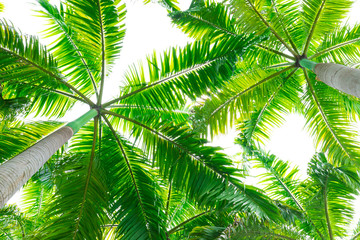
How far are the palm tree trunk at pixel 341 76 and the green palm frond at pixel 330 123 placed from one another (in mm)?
1209

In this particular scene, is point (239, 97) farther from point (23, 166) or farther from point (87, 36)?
point (23, 166)

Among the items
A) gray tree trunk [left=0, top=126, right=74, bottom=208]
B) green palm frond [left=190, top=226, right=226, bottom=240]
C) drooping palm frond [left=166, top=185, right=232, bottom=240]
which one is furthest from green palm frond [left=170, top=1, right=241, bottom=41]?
green palm frond [left=190, top=226, right=226, bottom=240]

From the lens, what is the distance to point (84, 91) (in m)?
4.88

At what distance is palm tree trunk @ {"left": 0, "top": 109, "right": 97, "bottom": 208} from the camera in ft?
6.87

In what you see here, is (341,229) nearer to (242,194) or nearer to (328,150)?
(328,150)

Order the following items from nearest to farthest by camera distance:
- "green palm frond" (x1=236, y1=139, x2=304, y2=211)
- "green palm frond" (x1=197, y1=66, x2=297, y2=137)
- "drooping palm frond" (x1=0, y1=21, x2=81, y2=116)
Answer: "drooping palm frond" (x1=0, y1=21, x2=81, y2=116)
"green palm frond" (x1=197, y1=66, x2=297, y2=137)
"green palm frond" (x1=236, y1=139, x2=304, y2=211)

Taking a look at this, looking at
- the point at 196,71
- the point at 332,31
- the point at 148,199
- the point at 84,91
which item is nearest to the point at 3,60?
the point at 84,91

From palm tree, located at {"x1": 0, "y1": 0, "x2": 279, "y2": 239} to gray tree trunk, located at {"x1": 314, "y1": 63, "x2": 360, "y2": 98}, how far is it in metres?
1.04

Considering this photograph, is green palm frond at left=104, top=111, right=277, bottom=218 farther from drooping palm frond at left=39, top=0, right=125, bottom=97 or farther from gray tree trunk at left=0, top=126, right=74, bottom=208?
gray tree trunk at left=0, top=126, right=74, bottom=208

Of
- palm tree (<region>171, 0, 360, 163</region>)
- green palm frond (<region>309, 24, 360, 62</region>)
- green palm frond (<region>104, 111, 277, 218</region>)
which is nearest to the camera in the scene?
green palm frond (<region>104, 111, 277, 218</region>)

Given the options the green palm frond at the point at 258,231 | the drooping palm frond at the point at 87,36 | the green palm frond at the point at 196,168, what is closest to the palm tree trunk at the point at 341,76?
the green palm frond at the point at 196,168

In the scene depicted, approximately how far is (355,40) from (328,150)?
6.48 ft

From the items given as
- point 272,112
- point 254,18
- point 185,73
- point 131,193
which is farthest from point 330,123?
point 131,193

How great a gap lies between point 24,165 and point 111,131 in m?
2.21
